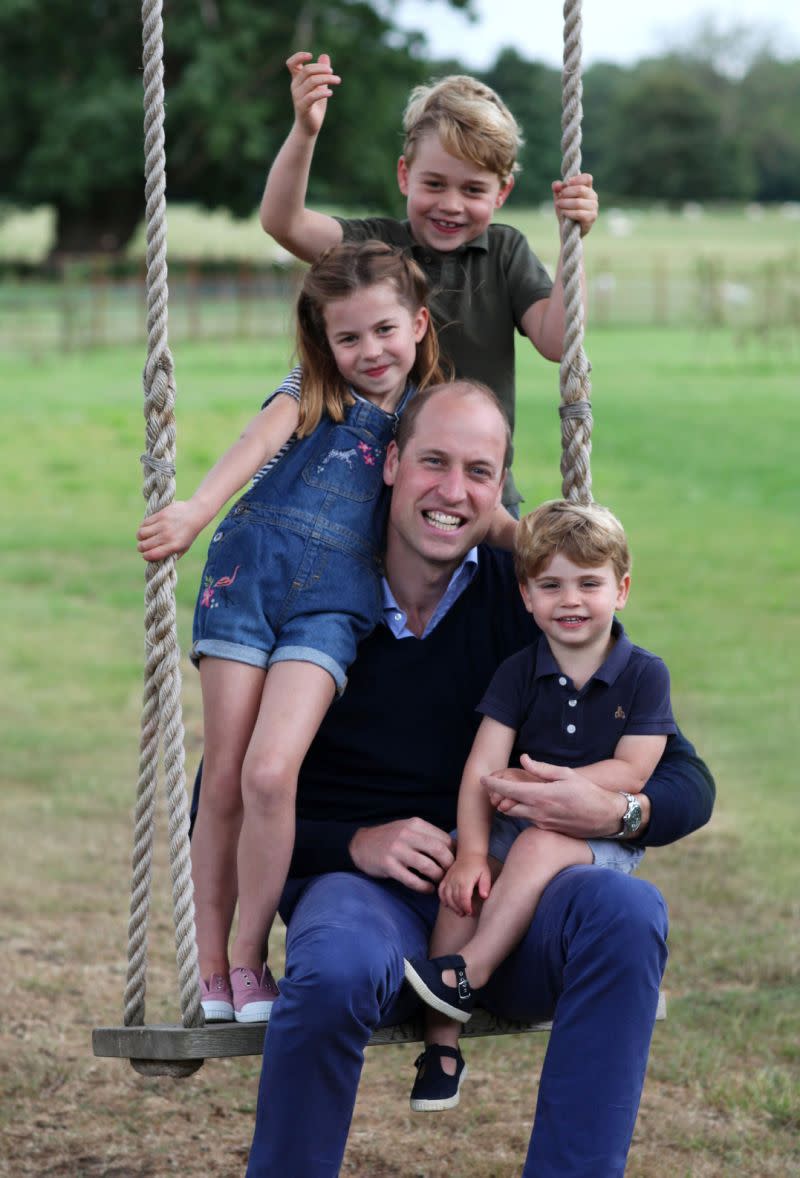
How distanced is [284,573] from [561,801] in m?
0.69

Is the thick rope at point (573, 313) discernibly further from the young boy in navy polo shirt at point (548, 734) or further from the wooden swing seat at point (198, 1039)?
the wooden swing seat at point (198, 1039)

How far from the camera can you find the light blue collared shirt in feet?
11.0

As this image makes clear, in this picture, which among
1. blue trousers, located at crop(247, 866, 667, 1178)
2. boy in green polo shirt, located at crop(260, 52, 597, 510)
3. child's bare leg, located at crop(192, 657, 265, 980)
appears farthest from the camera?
boy in green polo shirt, located at crop(260, 52, 597, 510)

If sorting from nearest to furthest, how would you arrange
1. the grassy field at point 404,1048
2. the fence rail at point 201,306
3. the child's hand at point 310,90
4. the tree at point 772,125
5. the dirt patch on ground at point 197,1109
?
the child's hand at point 310,90, the dirt patch on ground at point 197,1109, the grassy field at point 404,1048, the fence rail at point 201,306, the tree at point 772,125

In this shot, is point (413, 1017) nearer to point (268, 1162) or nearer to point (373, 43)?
point (268, 1162)

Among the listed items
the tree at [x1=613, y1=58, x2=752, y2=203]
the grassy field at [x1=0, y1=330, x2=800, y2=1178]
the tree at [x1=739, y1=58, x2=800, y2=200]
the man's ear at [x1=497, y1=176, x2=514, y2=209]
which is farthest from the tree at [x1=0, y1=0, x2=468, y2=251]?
the tree at [x1=739, y1=58, x2=800, y2=200]

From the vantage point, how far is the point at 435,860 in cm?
319

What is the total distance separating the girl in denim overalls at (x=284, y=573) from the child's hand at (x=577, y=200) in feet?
1.04

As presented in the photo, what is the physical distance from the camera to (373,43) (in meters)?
41.6

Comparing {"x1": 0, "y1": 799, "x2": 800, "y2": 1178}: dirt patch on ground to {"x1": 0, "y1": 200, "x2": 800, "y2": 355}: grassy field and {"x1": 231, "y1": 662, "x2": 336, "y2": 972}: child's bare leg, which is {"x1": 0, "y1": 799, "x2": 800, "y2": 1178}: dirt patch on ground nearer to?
{"x1": 231, "y1": 662, "x2": 336, "y2": 972}: child's bare leg

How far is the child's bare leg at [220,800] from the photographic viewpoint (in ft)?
10.6

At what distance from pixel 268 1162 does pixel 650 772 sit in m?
0.98

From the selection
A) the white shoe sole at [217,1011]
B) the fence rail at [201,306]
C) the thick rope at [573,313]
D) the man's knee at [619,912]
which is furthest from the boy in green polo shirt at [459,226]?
the fence rail at [201,306]

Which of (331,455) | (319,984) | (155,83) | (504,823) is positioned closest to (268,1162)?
(319,984)
